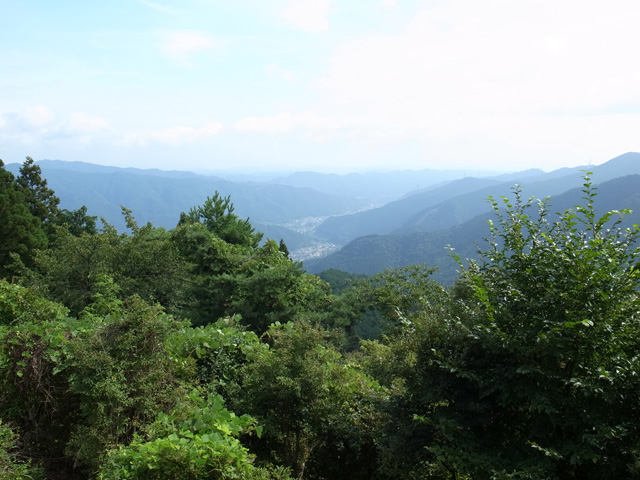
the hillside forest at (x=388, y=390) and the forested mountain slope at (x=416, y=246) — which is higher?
the hillside forest at (x=388, y=390)

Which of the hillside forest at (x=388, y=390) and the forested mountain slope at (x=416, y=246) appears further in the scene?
the forested mountain slope at (x=416, y=246)

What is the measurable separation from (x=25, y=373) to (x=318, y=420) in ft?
12.8

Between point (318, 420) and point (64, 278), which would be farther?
point (64, 278)

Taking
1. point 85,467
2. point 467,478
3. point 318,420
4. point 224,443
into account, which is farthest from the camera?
point 318,420

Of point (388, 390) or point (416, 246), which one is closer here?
point (388, 390)

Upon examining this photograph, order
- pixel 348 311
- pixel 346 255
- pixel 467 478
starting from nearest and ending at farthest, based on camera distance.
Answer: pixel 467 478
pixel 348 311
pixel 346 255

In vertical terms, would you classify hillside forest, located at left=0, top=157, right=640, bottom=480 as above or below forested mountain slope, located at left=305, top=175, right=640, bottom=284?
above

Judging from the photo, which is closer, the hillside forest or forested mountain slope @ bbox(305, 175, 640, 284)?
the hillside forest

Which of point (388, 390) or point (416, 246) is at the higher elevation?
point (388, 390)

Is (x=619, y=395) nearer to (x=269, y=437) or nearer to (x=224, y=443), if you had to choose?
(x=224, y=443)

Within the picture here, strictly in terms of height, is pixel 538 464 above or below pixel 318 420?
above

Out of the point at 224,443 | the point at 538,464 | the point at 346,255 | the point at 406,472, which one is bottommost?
the point at 346,255

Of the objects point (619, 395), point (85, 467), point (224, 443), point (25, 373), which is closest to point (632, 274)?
point (619, 395)

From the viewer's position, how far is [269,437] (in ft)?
19.3
